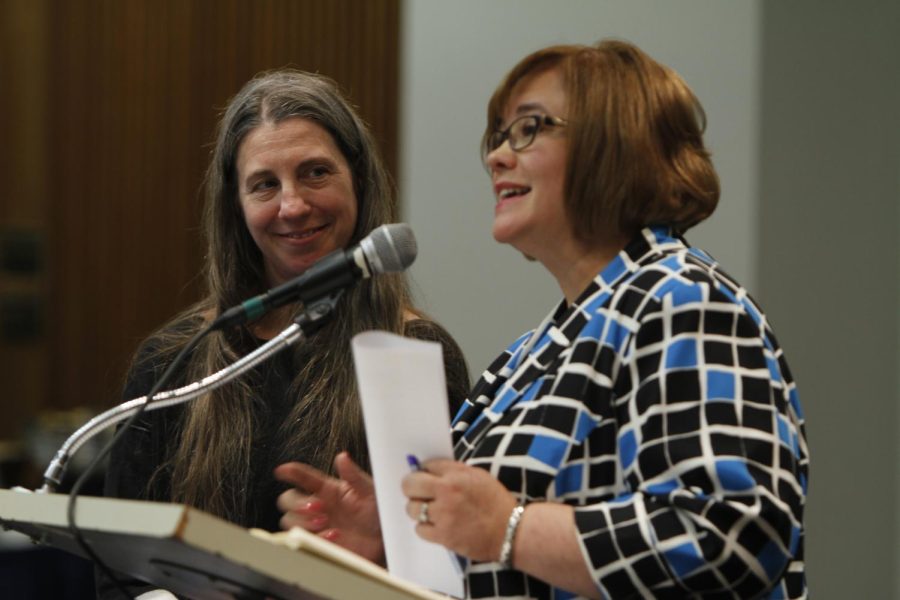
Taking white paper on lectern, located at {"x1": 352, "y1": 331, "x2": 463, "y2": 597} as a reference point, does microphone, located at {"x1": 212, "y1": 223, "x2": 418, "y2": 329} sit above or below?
above

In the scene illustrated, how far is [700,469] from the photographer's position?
1264 millimetres

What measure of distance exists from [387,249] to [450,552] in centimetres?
38

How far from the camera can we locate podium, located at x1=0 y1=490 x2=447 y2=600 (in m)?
1.11

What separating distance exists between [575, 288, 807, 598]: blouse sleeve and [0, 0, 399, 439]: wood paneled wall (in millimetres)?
2903

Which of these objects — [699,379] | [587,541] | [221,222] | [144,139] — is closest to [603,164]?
[699,379]

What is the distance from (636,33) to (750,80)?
16.0 inches

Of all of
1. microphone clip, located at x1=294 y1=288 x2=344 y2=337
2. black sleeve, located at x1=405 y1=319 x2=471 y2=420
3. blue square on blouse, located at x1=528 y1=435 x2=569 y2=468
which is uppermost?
microphone clip, located at x1=294 y1=288 x2=344 y2=337

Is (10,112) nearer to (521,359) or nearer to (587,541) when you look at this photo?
(521,359)

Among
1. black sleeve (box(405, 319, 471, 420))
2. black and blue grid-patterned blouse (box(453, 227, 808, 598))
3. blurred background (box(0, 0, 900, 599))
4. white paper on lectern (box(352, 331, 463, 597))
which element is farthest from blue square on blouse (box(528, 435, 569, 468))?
blurred background (box(0, 0, 900, 599))

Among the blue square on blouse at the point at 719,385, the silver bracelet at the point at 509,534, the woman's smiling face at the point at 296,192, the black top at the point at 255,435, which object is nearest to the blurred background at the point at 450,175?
the black top at the point at 255,435

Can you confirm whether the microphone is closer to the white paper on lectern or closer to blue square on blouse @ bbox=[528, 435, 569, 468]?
the white paper on lectern

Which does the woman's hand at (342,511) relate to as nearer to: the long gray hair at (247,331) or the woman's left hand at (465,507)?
the woman's left hand at (465,507)

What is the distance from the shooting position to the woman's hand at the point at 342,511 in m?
1.58

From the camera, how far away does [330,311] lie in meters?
1.42
